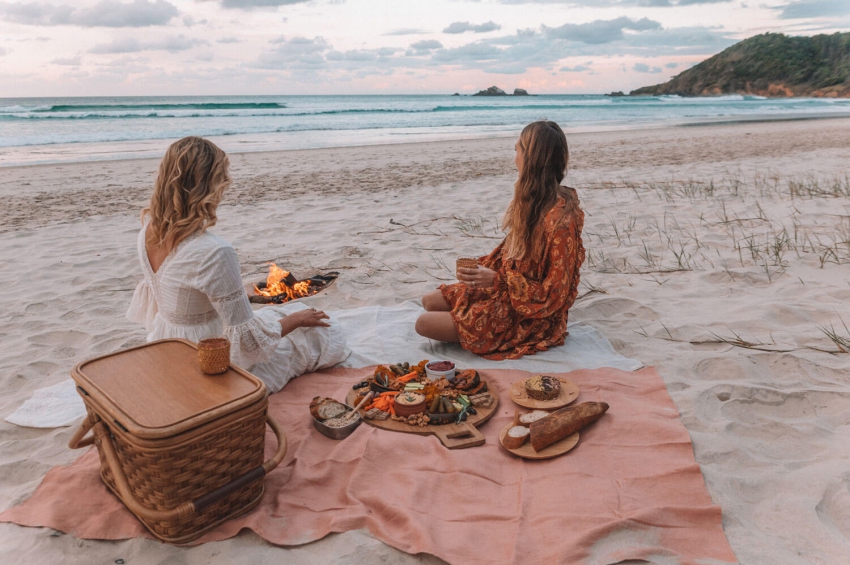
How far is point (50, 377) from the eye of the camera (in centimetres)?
369

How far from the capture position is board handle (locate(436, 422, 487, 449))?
9.34 feet

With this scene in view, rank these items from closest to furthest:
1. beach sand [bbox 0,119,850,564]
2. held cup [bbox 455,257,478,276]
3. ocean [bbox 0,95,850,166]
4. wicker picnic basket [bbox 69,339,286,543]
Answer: wicker picnic basket [bbox 69,339,286,543] < beach sand [bbox 0,119,850,564] < held cup [bbox 455,257,478,276] < ocean [bbox 0,95,850,166]

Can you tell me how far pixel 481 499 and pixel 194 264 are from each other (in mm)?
1704

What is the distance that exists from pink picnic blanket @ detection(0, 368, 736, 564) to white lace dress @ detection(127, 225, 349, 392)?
496mm

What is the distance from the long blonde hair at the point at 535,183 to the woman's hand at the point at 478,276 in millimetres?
202

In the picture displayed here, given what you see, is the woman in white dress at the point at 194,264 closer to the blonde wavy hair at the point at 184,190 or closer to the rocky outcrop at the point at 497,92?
the blonde wavy hair at the point at 184,190

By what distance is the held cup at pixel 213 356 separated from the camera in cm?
240

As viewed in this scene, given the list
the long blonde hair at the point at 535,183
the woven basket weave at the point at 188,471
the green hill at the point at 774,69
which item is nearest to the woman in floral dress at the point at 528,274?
the long blonde hair at the point at 535,183

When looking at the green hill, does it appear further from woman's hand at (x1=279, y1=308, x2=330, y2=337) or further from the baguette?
woman's hand at (x1=279, y1=308, x2=330, y2=337)

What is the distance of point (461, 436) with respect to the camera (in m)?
2.93

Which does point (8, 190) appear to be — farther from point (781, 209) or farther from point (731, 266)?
point (781, 209)

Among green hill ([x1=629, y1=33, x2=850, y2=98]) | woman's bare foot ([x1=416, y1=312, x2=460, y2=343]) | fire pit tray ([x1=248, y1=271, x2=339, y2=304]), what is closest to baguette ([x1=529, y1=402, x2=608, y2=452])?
woman's bare foot ([x1=416, y1=312, x2=460, y2=343])

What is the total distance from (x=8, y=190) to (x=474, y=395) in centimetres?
998

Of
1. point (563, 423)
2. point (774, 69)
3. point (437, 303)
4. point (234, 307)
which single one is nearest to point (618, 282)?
point (437, 303)
